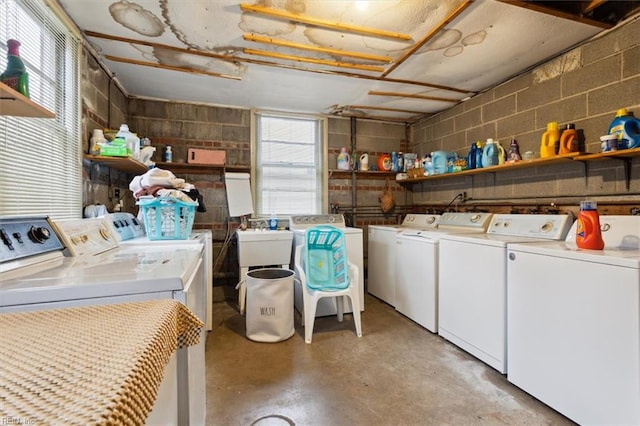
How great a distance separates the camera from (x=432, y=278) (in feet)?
8.33

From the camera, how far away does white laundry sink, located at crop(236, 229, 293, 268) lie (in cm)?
299

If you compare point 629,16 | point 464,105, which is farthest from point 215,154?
point 629,16

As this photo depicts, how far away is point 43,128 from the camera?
1.64 meters

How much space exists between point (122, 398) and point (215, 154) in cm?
330

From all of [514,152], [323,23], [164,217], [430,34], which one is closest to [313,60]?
[323,23]

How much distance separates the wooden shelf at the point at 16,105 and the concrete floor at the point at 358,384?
1615 mm

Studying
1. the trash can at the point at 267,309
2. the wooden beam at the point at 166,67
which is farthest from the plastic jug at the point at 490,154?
the wooden beam at the point at 166,67

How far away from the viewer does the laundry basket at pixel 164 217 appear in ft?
5.98

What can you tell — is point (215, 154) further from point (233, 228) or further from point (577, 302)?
point (577, 302)

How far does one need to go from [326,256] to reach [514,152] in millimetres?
1951

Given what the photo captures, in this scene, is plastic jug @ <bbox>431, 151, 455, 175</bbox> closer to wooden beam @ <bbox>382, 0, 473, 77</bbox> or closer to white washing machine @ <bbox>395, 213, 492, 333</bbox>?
white washing machine @ <bbox>395, 213, 492, 333</bbox>

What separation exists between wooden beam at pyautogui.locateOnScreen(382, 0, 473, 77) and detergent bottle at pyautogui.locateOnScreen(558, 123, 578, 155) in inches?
46.7

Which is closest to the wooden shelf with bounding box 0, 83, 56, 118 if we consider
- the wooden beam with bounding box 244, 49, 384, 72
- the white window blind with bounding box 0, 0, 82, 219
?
the white window blind with bounding box 0, 0, 82, 219

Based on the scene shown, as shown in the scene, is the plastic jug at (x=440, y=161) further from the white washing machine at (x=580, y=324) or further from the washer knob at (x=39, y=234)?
the washer knob at (x=39, y=234)
